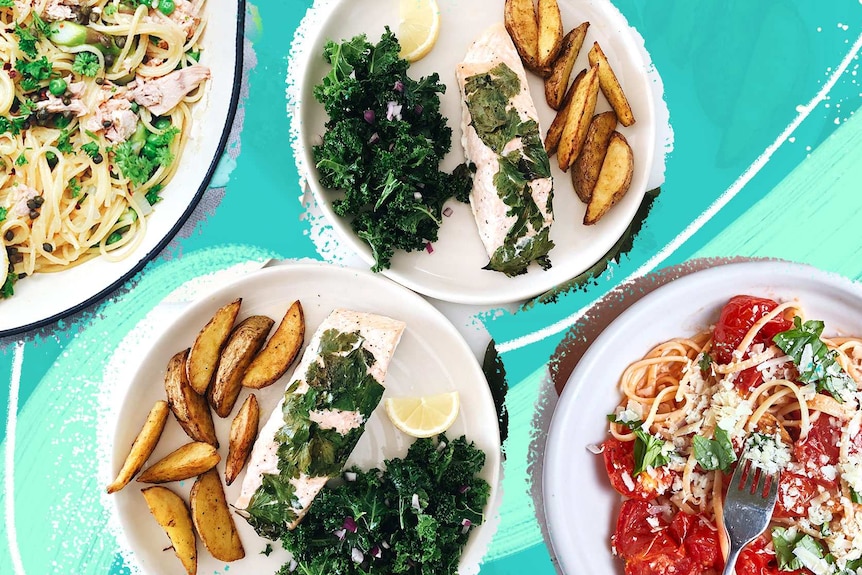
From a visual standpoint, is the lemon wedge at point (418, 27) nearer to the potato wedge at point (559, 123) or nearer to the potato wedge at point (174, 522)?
the potato wedge at point (559, 123)

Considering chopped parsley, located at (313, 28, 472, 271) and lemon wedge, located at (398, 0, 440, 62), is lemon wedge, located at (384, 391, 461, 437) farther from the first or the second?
lemon wedge, located at (398, 0, 440, 62)

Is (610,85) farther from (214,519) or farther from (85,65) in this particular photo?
Result: (214,519)

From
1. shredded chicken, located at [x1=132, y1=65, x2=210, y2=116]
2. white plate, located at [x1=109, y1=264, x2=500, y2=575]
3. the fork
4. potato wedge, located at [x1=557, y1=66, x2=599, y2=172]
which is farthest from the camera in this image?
shredded chicken, located at [x1=132, y1=65, x2=210, y2=116]

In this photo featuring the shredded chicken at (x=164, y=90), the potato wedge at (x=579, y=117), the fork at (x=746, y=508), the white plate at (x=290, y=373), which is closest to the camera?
the fork at (x=746, y=508)

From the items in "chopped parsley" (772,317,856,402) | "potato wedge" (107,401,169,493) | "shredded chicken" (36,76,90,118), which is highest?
"chopped parsley" (772,317,856,402)

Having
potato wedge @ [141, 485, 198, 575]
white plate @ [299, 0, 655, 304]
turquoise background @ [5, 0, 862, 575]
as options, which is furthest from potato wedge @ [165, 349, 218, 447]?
white plate @ [299, 0, 655, 304]

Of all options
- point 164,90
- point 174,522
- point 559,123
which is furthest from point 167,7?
point 174,522

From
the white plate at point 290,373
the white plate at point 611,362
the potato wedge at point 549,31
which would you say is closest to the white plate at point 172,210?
the white plate at point 290,373

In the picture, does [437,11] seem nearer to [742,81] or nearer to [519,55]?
[519,55]
